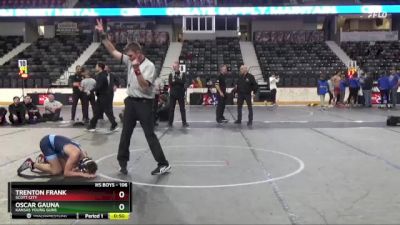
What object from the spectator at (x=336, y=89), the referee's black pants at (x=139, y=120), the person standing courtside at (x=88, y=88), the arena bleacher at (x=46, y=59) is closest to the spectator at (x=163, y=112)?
the person standing courtside at (x=88, y=88)

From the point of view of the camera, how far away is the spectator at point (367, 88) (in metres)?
22.9

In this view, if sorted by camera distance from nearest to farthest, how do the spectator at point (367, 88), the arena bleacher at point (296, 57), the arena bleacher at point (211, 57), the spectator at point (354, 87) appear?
the spectator at point (367, 88)
the spectator at point (354, 87)
the arena bleacher at point (296, 57)
the arena bleacher at point (211, 57)

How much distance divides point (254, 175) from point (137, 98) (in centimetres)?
192

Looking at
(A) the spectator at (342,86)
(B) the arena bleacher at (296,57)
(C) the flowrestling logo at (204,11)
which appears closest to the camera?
(A) the spectator at (342,86)

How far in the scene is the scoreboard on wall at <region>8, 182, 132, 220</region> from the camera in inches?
143

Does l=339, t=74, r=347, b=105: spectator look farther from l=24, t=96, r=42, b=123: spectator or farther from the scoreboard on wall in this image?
the scoreboard on wall

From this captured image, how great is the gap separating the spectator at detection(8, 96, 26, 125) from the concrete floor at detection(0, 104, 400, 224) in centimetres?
213

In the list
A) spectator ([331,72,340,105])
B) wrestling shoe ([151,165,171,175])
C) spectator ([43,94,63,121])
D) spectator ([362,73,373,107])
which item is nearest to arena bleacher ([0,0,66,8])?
spectator ([331,72,340,105])

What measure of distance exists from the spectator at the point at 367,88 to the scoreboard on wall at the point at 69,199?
20.9 metres

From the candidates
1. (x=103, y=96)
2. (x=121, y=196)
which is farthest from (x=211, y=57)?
(x=121, y=196)

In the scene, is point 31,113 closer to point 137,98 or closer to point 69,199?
point 137,98

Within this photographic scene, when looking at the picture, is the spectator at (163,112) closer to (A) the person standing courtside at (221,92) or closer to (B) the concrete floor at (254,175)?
(A) the person standing courtside at (221,92)

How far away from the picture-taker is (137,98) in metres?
6.69

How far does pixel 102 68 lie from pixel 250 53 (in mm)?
27833
